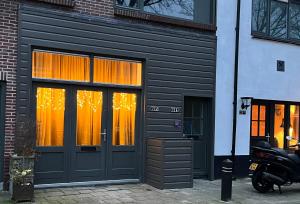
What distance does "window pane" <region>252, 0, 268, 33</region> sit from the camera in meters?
13.5

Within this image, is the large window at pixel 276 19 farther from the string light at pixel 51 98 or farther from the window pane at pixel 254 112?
the string light at pixel 51 98

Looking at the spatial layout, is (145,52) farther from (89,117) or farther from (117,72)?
(89,117)

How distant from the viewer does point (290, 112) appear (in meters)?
14.3

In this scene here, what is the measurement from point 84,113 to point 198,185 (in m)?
3.49

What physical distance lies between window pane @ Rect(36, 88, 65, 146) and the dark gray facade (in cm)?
25

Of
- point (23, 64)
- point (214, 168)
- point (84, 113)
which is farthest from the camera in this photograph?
point (214, 168)

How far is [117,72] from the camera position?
1099cm

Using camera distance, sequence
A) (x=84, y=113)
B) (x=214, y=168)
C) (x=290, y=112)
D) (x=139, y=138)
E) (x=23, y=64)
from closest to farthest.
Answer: (x=23, y=64)
(x=84, y=113)
(x=139, y=138)
(x=214, y=168)
(x=290, y=112)

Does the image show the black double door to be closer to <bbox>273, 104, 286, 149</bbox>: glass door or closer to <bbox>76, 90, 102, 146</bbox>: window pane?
<bbox>76, 90, 102, 146</bbox>: window pane

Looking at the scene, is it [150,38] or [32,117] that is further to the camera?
[150,38]

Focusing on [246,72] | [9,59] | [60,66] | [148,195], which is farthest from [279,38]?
[9,59]

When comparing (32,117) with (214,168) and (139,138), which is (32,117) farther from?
(214,168)

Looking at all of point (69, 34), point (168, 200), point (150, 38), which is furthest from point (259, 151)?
point (69, 34)

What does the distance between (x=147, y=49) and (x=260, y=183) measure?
429 cm
